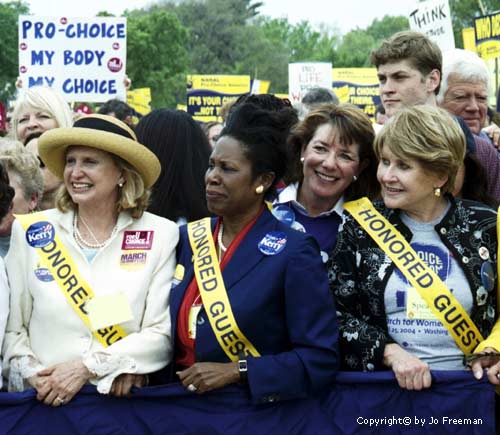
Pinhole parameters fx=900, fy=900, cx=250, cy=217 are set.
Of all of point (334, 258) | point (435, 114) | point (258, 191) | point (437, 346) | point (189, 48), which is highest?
point (189, 48)

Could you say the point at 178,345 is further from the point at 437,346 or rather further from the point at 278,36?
the point at 278,36

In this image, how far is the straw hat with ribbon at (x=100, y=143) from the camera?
13.3 feet

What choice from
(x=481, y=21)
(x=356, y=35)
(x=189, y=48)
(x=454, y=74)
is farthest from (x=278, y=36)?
(x=454, y=74)

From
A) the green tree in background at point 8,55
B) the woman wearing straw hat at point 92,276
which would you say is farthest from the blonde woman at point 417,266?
the green tree in background at point 8,55

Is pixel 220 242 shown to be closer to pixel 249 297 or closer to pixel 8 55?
pixel 249 297

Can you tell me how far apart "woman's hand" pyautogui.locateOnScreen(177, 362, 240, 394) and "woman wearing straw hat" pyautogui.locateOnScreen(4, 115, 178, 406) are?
27cm

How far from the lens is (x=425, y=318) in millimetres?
3789

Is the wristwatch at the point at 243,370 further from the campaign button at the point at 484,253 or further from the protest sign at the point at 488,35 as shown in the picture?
the protest sign at the point at 488,35

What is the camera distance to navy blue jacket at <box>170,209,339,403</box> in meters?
3.59

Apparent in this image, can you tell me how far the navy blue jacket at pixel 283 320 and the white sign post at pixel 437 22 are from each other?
7340 mm

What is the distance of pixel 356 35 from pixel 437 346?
13303cm

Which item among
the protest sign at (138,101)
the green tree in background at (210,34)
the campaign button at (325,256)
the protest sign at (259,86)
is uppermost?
the green tree in background at (210,34)

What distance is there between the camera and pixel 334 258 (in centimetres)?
399

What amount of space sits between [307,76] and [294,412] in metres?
16.6
